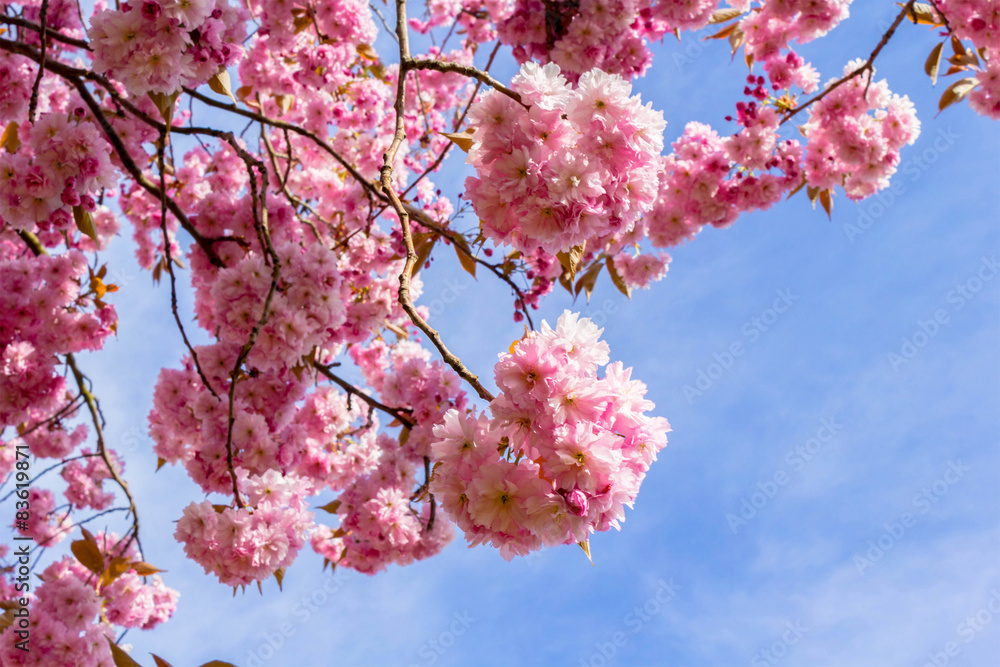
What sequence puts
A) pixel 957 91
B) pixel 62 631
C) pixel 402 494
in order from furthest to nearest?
Result: pixel 957 91
pixel 402 494
pixel 62 631

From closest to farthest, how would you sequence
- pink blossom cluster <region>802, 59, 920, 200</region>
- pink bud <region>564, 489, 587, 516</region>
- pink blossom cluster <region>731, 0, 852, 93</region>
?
pink bud <region>564, 489, 587, 516</region>
pink blossom cluster <region>731, 0, 852, 93</region>
pink blossom cluster <region>802, 59, 920, 200</region>

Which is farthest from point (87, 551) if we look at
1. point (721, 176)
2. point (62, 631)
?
point (721, 176)

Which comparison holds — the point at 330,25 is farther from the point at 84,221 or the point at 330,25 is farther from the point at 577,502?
the point at 577,502

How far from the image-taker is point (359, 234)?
4059 mm

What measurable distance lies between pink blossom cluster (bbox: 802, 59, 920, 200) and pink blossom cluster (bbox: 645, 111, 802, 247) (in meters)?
0.18

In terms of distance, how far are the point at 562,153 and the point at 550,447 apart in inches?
25.5

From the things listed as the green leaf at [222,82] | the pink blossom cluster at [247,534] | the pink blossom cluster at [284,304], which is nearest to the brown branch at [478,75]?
the green leaf at [222,82]

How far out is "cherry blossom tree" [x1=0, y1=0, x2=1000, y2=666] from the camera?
4.01 feet

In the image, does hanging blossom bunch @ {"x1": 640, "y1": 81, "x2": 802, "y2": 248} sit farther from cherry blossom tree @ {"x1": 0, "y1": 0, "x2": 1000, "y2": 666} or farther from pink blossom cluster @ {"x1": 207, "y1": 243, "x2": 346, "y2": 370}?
pink blossom cluster @ {"x1": 207, "y1": 243, "x2": 346, "y2": 370}

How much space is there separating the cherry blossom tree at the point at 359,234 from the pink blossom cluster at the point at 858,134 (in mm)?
16

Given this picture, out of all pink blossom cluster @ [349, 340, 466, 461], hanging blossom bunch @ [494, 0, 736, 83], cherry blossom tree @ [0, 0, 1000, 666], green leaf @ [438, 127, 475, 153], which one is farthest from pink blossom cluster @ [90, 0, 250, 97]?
hanging blossom bunch @ [494, 0, 736, 83]

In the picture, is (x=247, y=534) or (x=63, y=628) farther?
(x=63, y=628)

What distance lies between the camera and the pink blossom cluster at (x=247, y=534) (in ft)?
7.29

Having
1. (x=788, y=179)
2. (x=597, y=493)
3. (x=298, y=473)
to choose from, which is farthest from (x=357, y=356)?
(x=597, y=493)
